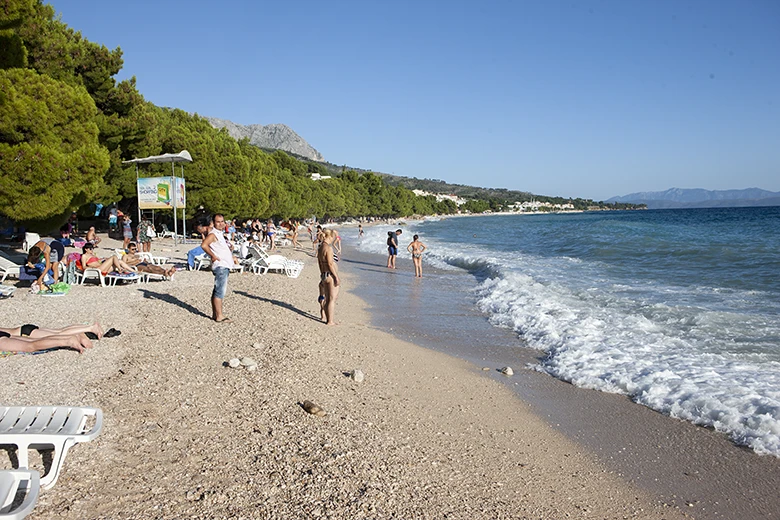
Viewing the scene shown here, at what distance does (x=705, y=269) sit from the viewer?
18438mm

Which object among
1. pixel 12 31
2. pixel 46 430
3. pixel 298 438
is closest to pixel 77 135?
pixel 12 31

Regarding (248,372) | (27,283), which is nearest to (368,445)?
(248,372)

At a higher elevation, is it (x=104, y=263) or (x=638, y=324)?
(x=104, y=263)

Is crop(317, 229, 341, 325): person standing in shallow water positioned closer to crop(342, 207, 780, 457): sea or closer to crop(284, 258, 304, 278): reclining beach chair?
crop(342, 207, 780, 457): sea

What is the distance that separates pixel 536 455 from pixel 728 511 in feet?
4.23

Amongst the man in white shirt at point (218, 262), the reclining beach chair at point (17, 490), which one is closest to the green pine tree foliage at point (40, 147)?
the man in white shirt at point (218, 262)

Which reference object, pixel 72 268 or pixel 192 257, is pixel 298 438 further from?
pixel 192 257

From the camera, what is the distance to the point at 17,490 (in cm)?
293

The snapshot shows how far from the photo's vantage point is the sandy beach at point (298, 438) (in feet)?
11.0

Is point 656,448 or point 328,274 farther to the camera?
point 328,274

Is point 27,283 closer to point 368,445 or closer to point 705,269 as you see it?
point 368,445

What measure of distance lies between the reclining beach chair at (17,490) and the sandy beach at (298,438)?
309 mm

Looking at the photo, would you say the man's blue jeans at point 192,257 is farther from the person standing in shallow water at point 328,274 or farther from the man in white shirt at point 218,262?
the person standing in shallow water at point 328,274

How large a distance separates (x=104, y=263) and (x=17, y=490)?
920 centimetres
